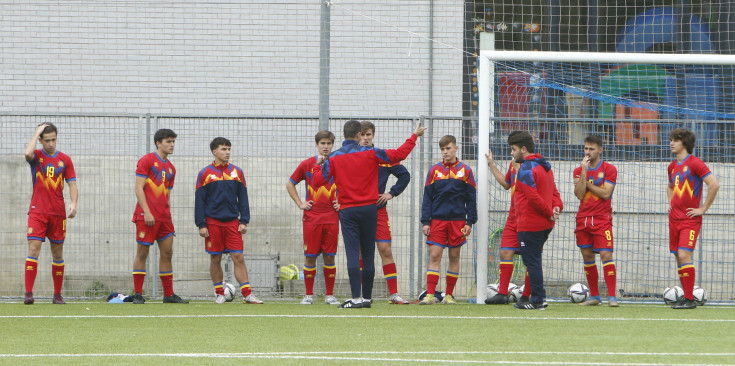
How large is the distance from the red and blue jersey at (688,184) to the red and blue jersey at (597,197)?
0.70m

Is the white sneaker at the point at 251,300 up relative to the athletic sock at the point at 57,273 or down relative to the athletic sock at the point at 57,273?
down

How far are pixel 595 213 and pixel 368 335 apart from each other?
151 inches

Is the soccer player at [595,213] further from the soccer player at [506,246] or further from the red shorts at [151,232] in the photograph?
the red shorts at [151,232]

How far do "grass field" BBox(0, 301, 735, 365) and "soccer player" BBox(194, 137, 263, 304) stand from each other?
2.56 feet

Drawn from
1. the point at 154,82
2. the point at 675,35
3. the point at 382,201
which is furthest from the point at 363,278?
the point at 675,35

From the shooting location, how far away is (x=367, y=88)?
13.2 meters

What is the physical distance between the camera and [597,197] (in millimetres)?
10211

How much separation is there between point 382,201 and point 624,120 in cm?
367

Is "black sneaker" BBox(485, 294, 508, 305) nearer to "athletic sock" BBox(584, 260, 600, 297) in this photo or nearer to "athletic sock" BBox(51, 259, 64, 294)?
"athletic sock" BBox(584, 260, 600, 297)

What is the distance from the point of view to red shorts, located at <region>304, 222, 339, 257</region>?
10.7m

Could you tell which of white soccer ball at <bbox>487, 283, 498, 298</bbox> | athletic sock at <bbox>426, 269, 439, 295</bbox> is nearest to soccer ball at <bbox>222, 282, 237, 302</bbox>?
athletic sock at <bbox>426, 269, 439, 295</bbox>

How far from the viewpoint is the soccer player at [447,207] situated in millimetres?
10477

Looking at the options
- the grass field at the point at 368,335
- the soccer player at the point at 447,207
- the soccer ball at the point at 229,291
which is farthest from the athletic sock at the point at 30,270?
the soccer player at the point at 447,207

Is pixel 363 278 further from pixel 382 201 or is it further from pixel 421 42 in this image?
pixel 421 42
